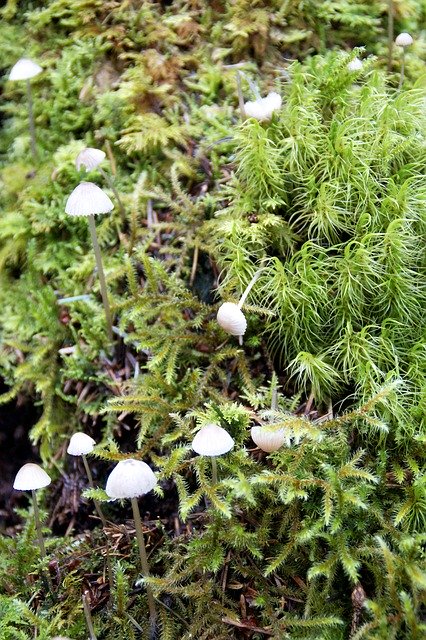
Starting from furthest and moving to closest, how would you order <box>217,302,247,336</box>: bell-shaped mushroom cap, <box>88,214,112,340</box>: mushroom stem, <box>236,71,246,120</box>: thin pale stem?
1. <box>236,71,246,120</box>: thin pale stem
2. <box>88,214,112,340</box>: mushroom stem
3. <box>217,302,247,336</box>: bell-shaped mushroom cap

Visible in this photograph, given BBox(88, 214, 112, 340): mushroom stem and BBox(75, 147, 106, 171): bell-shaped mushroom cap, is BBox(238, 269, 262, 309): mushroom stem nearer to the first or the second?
BBox(88, 214, 112, 340): mushroom stem

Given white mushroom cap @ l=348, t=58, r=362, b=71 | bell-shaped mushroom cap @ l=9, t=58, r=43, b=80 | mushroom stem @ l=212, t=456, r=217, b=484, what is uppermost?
bell-shaped mushroom cap @ l=9, t=58, r=43, b=80

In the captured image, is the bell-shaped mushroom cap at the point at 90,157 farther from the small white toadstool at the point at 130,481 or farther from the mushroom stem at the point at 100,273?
the small white toadstool at the point at 130,481

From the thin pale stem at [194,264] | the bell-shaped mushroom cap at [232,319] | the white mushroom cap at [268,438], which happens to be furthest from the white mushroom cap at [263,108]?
the white mushroom cap at [268,438]

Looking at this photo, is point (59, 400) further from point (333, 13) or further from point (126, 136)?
point (333, 13)

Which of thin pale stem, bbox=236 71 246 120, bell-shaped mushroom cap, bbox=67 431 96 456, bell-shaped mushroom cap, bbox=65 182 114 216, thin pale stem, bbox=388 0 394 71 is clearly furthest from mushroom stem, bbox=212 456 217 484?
thin pale stem, bbox=388 0 394 71

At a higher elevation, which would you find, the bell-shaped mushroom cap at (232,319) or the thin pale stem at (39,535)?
the bell-shaped mushroom cap at (232,319)
